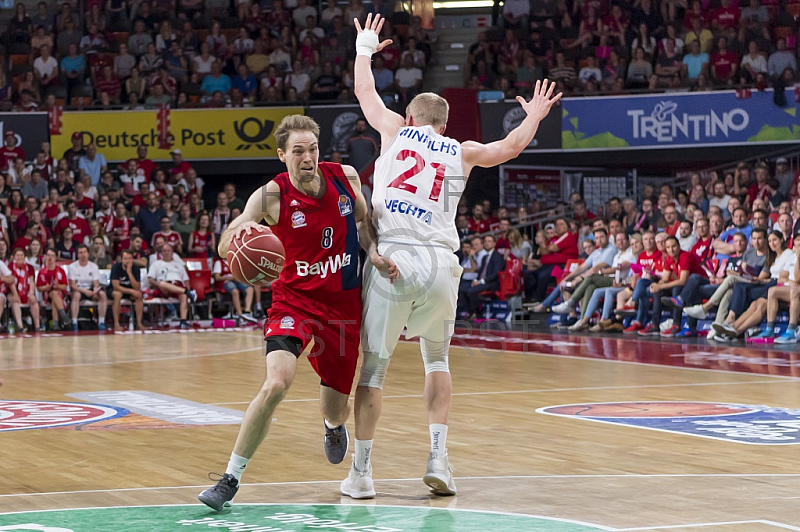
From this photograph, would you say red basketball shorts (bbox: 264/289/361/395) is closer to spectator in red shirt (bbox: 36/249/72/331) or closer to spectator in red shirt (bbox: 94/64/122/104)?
spectator in red shirt (bbox: 36/249/72/331)

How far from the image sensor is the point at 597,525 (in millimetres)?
4531

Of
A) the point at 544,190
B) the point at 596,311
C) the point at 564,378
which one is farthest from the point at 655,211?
the point at 564,378

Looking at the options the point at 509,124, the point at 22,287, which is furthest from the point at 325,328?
the point at 509,124

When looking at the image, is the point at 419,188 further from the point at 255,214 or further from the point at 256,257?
the point at 256,257

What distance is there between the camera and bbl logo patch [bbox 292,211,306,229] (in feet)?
17.2

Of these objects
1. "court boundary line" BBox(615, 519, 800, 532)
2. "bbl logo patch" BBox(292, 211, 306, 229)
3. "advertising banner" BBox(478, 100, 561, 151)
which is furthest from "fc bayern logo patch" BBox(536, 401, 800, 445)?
"advertising banner" BBox(478, 100, 561, 151)

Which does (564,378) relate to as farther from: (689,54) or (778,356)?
(689,54)

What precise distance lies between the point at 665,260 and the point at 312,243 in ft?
36.5

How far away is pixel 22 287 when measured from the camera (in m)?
17.5

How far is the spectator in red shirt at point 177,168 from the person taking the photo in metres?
21.3

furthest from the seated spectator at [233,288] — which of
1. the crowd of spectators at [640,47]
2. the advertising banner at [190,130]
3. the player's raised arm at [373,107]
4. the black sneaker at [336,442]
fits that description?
the black sneaker at [336,442]

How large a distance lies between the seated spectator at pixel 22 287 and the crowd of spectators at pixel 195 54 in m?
5.44

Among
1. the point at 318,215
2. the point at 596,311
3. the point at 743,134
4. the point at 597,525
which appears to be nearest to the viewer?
the point at 597,525

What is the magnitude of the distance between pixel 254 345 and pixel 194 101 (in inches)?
359
